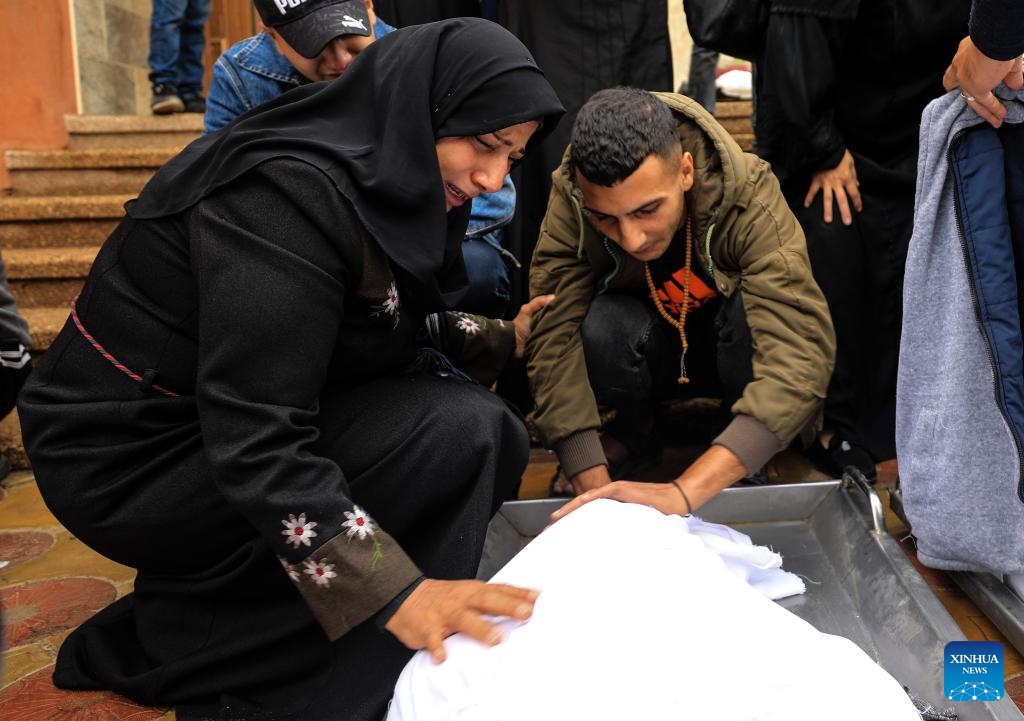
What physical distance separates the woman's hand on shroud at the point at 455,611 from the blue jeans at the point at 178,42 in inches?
171

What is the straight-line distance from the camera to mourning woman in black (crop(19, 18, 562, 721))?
4.44 feet

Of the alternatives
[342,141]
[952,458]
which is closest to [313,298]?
[342,141]

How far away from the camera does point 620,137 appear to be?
1.90 m

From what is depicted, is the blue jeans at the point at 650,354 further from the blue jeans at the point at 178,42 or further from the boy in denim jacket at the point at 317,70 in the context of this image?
the blue jeans at the point at 178,42

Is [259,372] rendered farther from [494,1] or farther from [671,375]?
[494,1]

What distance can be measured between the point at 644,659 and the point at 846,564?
93 centimetres

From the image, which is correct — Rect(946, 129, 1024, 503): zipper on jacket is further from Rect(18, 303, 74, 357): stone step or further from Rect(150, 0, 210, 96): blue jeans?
Rect(150, 0, 210, 96): blue jeans

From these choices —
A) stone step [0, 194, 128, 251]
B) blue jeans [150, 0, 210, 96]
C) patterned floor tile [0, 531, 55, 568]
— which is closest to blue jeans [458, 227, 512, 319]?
patterned floor tile [0, 531, 55, 568]

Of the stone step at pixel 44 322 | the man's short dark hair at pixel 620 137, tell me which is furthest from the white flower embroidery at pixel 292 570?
the stone step at pixel 44 322

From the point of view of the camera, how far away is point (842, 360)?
2602 millimetres

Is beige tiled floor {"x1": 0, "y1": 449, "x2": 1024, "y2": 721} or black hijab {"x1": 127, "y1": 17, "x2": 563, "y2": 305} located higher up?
black hijab {"x1": 127, "y1": 17, "x2": 563, "y2": 305}

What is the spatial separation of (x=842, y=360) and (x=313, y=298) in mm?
1713

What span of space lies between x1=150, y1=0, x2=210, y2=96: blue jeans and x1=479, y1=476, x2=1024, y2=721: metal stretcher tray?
3755 mm

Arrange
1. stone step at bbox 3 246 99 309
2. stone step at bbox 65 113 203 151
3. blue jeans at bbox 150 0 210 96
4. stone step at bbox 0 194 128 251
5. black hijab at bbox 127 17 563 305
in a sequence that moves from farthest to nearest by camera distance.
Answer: blue jeans at bbox 150 0 210 96
stone step at bbox 65 113 203 151
stone step at bbox 0 194 128 251
stone step at bbox 3 246 99 309
black hijab at bbox 127 17 563 305
